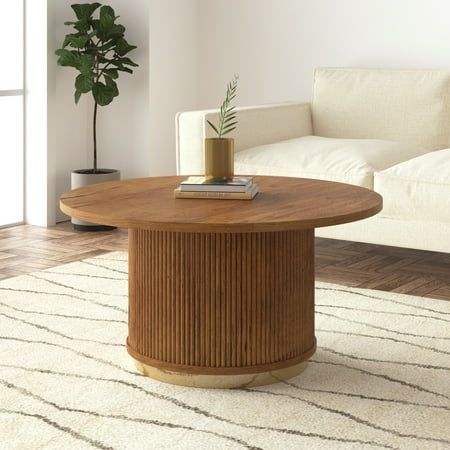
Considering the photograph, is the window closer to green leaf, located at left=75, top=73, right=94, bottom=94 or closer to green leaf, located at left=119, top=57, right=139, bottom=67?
green leaf, located at left=75, top=73, right=94, bottom=94

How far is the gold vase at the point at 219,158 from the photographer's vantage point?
9.14 feet

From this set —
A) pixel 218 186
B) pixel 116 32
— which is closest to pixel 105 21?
pixel 116 32

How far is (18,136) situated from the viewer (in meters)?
5.02

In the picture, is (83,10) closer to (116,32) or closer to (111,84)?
(116,32)

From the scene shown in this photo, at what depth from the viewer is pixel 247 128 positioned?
436 centimetres

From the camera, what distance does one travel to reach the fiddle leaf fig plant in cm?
473

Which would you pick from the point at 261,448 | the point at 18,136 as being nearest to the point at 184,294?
the point at 261,448

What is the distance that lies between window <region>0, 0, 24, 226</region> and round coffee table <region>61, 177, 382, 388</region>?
2.42m

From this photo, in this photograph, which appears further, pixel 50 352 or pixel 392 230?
pixel 392 230

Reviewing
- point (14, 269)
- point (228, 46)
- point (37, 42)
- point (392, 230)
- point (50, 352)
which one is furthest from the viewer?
point (228, 46)

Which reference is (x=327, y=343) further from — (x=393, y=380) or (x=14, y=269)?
(x=14, y=269)

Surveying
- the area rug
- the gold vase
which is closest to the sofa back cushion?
the area rug

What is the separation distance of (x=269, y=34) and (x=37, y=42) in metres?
1.22

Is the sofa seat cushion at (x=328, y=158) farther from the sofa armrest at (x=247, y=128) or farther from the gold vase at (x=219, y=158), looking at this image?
the gold vase at (x=219, y=158)
